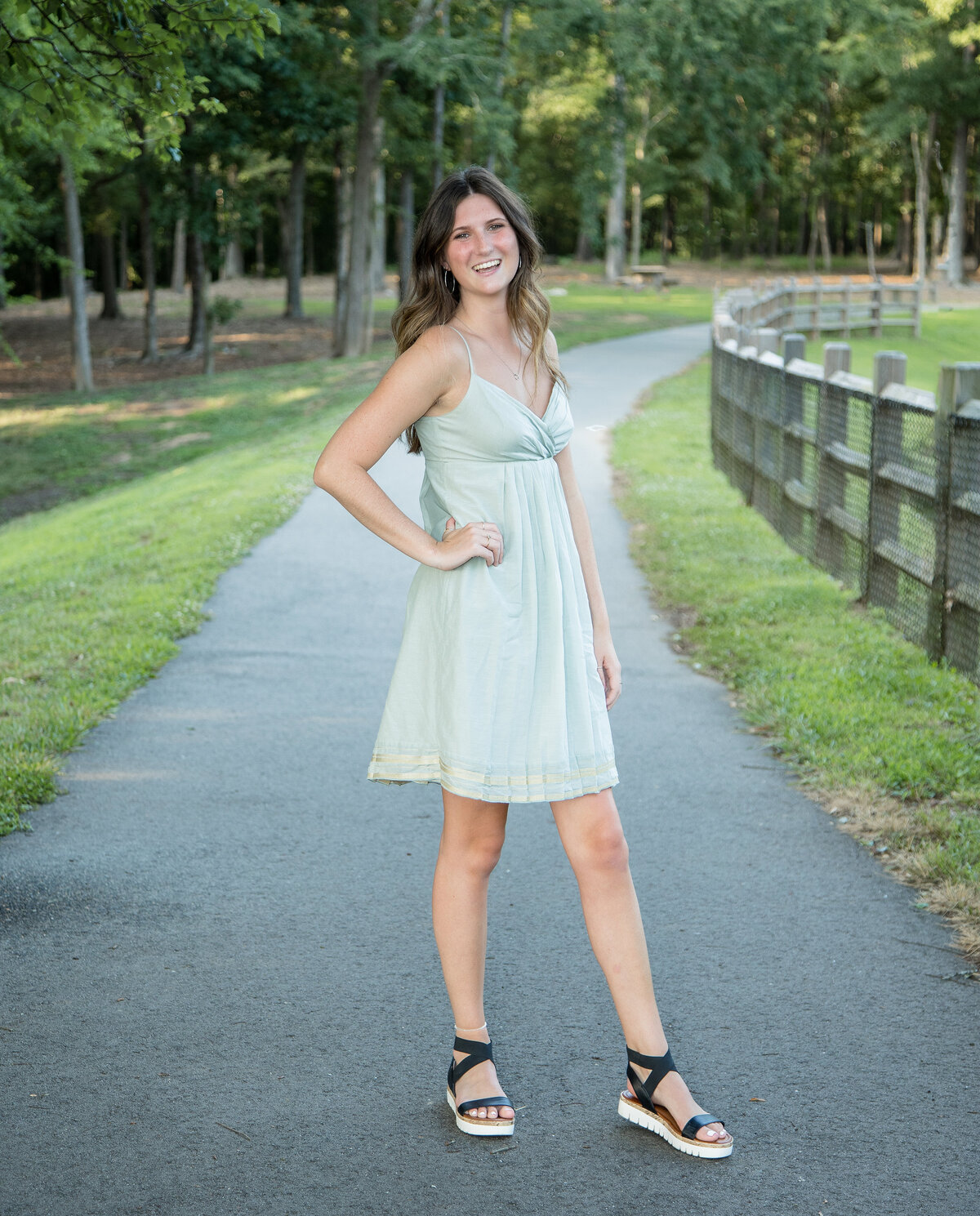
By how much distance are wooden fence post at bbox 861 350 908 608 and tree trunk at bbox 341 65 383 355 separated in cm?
2220

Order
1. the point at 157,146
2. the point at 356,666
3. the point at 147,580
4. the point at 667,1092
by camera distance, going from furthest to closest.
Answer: the point at 147,580, the point at 356,666, the point at 157,146, the point at 667,1092

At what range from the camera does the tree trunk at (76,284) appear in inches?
1082

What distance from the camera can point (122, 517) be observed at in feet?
44.2

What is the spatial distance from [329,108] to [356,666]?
23621mm

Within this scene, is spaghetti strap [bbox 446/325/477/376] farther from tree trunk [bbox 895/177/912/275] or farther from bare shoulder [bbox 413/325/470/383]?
tree trunk [bbox 895/177/912/275]

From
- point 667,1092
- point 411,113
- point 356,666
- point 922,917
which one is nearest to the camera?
point 667,1092

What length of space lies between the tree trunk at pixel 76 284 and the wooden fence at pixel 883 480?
1996 cm

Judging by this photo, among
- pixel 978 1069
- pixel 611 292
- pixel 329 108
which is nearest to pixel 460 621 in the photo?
pixel 978 1069

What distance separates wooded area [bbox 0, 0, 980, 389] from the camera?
578 centimetres

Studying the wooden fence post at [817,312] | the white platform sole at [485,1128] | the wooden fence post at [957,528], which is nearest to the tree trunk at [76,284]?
the wooden fence post at [817,312]

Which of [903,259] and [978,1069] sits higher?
[903,259]

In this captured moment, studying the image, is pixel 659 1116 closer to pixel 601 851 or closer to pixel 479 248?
pixel 601 851

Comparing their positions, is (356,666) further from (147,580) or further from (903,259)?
(903,259)

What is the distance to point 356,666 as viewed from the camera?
723 cm
